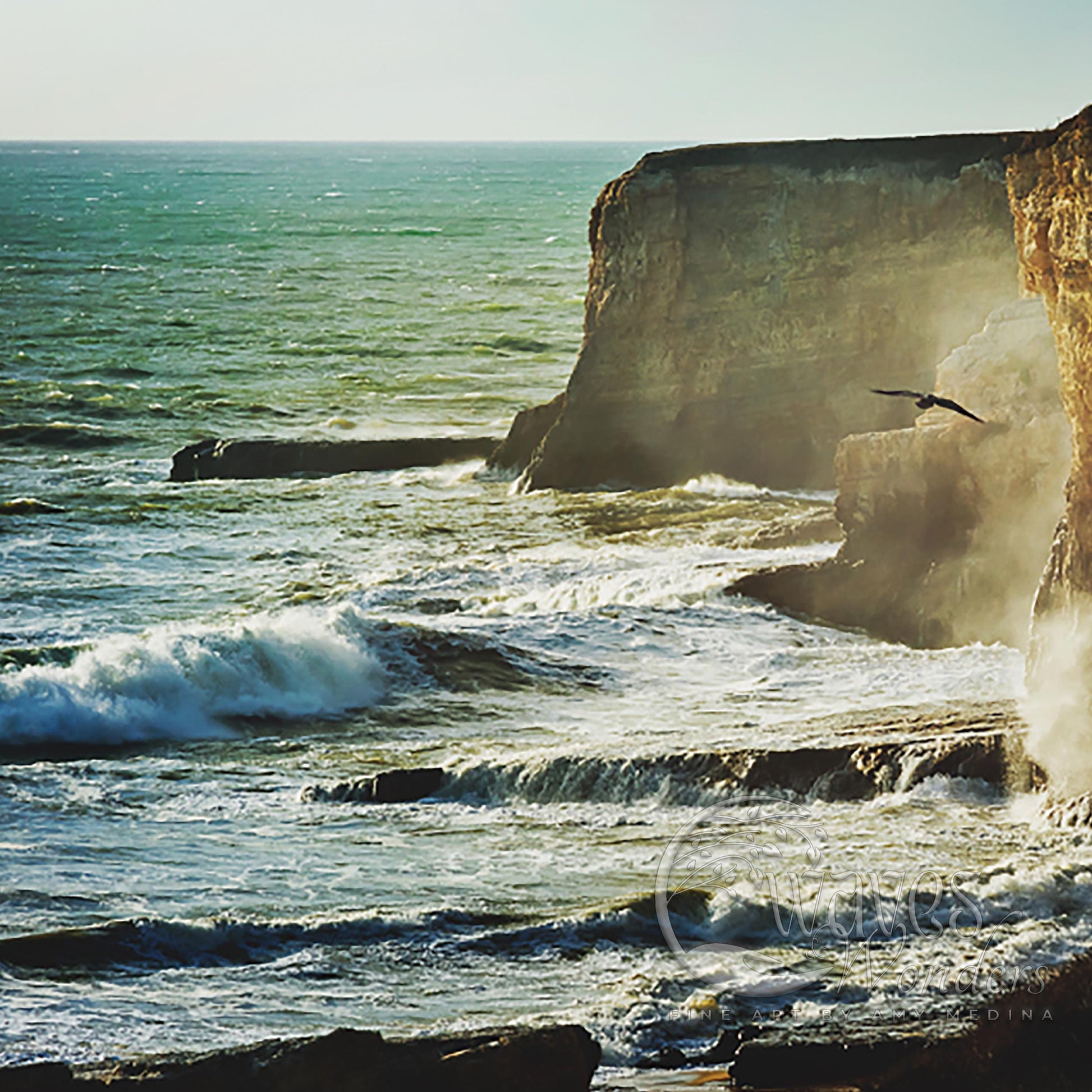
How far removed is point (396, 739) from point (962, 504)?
7.73 meters

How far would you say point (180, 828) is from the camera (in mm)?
15398

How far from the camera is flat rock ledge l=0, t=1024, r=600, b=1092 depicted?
29.1ft

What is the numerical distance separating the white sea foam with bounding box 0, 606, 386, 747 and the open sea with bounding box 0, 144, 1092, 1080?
2.0 inches

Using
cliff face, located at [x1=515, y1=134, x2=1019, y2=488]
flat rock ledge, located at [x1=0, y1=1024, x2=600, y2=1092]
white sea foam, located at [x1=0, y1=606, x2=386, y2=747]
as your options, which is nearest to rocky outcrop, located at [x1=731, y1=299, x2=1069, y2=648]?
white sea foam, located at [x1=0, y1=606, x2=386, y2=747]

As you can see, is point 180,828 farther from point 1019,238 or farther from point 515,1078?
point 1019,238

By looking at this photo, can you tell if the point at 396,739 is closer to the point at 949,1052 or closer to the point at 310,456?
the point at 949,1052

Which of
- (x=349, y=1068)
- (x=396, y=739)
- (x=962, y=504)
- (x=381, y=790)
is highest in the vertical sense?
(x=962, y=504)

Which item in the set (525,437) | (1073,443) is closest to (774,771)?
(1073,443)

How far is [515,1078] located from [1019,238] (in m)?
10.4

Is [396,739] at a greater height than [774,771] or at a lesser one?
lesser

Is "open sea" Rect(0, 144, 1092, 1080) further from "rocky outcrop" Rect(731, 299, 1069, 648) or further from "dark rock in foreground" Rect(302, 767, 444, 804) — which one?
"rocky outcrop" Rect(731, 299, 1069, 648)

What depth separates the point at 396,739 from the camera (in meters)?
19.0

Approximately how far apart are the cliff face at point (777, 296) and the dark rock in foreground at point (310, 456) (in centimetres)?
576

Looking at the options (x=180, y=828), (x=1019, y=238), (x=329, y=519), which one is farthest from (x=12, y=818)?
(x=329, y=519)
